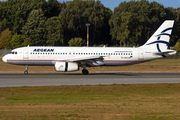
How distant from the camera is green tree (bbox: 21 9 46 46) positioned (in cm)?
9544

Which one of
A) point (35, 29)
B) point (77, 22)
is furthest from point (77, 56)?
point (77, 22)

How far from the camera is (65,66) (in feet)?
107

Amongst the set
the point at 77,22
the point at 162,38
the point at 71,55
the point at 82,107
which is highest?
the point at 77,22

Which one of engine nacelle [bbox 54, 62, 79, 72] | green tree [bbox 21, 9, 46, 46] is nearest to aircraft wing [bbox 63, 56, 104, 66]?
engine nacelle [bbox 54, 62, 79, 72]

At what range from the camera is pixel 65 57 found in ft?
114

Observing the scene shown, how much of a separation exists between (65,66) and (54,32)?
6656 cm

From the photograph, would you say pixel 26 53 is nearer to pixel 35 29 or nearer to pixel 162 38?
pixel 162 38

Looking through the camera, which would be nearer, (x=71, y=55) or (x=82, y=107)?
(x=82, y=107)

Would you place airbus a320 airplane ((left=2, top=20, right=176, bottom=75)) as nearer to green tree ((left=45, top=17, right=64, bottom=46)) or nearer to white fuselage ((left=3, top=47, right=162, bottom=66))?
white fuselage ((left=3, top=47, right=162, bottom=66))

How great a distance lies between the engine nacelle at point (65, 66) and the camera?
32.5 metres

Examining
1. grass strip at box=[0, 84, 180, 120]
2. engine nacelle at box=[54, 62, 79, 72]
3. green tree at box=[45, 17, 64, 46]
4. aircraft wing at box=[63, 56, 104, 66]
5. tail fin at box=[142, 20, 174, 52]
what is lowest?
grass strip at box=[0, 84, 180, 120]

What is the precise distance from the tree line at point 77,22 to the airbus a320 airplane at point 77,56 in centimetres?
5780

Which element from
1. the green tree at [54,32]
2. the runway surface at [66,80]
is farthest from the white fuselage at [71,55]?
the green tree at [54,32]

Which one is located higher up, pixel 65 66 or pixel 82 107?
pixel 65 66
